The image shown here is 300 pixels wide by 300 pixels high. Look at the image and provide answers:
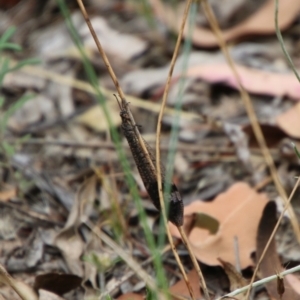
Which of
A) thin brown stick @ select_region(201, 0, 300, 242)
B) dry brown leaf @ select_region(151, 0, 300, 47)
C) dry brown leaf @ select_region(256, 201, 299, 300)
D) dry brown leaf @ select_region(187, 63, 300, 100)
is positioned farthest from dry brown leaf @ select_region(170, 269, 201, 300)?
dry brown leaf @ select_region(151, 0, 300, 47)

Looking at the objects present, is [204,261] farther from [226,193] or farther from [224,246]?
[226,193]

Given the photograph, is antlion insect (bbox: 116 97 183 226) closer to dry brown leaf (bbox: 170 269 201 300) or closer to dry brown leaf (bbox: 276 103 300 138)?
dry brown leaf (bbox: 170 269 201 300)

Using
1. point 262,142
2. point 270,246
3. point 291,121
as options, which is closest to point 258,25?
point 291,121

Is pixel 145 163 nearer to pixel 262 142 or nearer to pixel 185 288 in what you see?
pixel 185 288

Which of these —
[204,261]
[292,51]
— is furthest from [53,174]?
[292,51]

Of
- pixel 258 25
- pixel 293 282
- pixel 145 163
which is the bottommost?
pixel 293 282

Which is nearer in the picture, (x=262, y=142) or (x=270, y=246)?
(x=270, y=246)

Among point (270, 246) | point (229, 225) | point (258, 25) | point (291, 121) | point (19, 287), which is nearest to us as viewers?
point (19, 287)

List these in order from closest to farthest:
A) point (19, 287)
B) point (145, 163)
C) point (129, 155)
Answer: point (145, 163) → point (19, 287) → point (129, 155)
